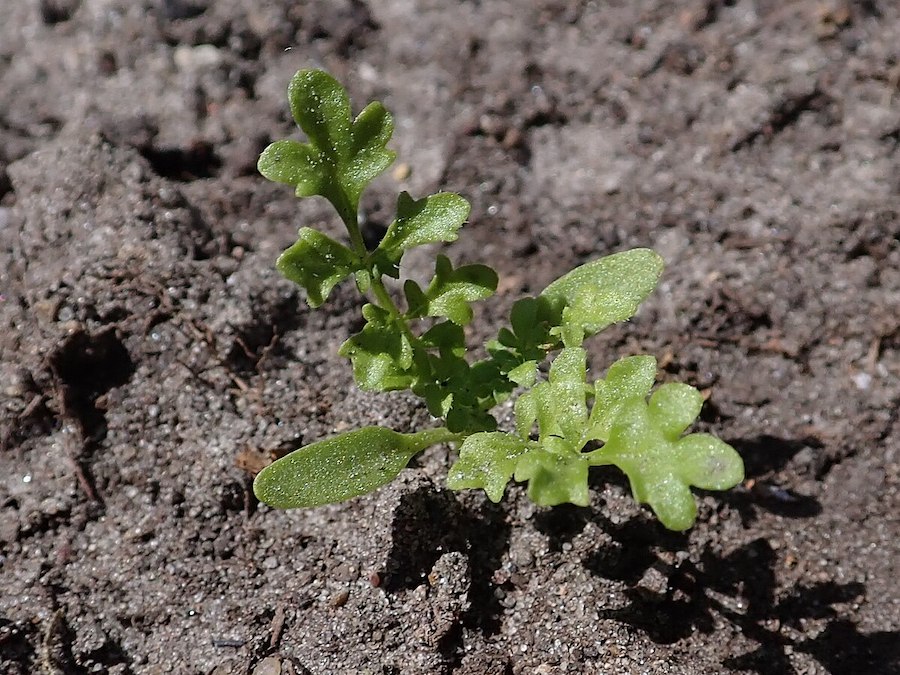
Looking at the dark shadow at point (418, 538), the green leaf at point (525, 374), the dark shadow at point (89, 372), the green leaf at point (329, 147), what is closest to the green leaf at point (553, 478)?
the green leaf at point (525, 374)

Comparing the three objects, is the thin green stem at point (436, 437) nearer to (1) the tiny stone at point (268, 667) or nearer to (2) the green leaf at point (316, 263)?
(2) the green leaf at point (316, 263)

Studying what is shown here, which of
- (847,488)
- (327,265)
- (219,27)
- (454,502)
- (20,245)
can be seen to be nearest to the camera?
(327,265)

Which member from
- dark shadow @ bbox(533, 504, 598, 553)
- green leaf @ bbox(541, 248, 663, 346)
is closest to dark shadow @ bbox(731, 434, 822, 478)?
dark shadow @ bbox(533, 504, 598, 553)

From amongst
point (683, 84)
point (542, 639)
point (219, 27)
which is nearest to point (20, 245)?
point (219, 27)

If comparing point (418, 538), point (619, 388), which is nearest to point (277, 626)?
point (418, 538)

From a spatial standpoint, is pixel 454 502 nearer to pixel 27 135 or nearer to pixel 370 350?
pixel 370 350

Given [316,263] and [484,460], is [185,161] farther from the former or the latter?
[484,460]

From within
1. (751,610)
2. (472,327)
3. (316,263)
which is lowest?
(751,610)
